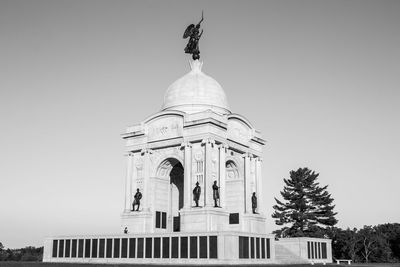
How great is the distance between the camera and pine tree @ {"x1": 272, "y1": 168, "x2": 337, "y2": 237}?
243ft

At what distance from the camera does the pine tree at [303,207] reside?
74125mm

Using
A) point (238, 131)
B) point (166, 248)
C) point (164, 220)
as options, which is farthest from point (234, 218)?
point (166, 248)

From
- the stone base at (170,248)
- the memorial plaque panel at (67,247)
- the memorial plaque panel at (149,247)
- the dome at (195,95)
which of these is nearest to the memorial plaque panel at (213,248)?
the stone base at (170,248)

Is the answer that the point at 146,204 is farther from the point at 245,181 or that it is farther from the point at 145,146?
the point at 245,181

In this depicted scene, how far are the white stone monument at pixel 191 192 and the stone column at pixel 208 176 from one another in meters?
0.10

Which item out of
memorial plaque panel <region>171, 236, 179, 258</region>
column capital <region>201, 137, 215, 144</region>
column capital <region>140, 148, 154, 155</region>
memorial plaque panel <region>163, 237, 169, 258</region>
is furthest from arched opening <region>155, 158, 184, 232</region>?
memorial plaque panel <region>171, 236, 179, 258</region>

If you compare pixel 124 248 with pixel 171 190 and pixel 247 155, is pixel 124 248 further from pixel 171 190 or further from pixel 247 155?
pixel 247 155

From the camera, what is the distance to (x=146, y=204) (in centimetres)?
5075

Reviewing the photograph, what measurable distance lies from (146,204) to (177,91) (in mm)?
13461

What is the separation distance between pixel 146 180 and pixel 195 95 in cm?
1103

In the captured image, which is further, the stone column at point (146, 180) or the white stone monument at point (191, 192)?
the stone column at point (146, 180)

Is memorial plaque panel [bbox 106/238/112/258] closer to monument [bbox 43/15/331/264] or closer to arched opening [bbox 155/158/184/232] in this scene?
monument [bbox 43/15/331/264]

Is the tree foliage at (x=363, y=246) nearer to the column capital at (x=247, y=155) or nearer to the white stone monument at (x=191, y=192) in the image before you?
the white stone monument at (x=191, y=192)

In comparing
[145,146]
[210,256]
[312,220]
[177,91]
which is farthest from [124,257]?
[312,220]
